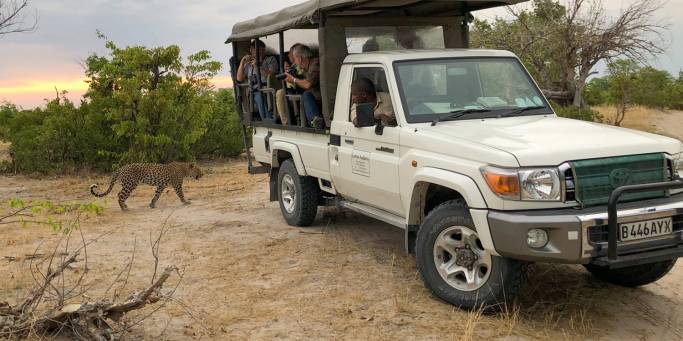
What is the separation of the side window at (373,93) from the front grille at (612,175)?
73.1 inches

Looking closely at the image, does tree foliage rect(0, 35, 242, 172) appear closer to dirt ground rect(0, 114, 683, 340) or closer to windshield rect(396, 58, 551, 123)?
dirt ground rect(0, 114, 683, 340)

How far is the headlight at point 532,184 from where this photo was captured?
4461 millimetres

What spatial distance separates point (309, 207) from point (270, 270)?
5.60 ft

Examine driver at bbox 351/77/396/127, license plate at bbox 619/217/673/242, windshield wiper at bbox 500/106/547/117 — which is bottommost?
license plate at bbox 619/217/673/242

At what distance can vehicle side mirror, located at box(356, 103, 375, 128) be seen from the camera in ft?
19.1

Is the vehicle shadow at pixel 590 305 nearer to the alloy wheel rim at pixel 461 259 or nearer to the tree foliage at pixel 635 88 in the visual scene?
the alloy wheel rim at pixel 461 259

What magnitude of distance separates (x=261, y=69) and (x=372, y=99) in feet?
8.63

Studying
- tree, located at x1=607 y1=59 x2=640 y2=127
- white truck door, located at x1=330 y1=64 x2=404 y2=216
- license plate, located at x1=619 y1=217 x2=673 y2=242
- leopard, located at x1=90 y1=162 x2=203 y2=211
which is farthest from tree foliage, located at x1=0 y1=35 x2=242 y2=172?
tree, located at x1=607 y1=59 x2=640 y2=127

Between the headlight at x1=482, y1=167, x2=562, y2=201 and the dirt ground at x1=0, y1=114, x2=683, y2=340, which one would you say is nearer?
the headlight at x1=482, y1=167, x2=562, y2=201

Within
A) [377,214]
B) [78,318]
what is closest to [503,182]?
[377,214]

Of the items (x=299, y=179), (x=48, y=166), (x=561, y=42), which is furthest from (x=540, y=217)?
(x=561, y=42)

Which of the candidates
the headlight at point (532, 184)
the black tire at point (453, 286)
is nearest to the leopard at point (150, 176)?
the black tire at point (453, 286)

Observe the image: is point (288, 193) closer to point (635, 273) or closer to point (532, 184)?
point (635, 273)

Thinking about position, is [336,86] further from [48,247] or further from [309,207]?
[48,247]
